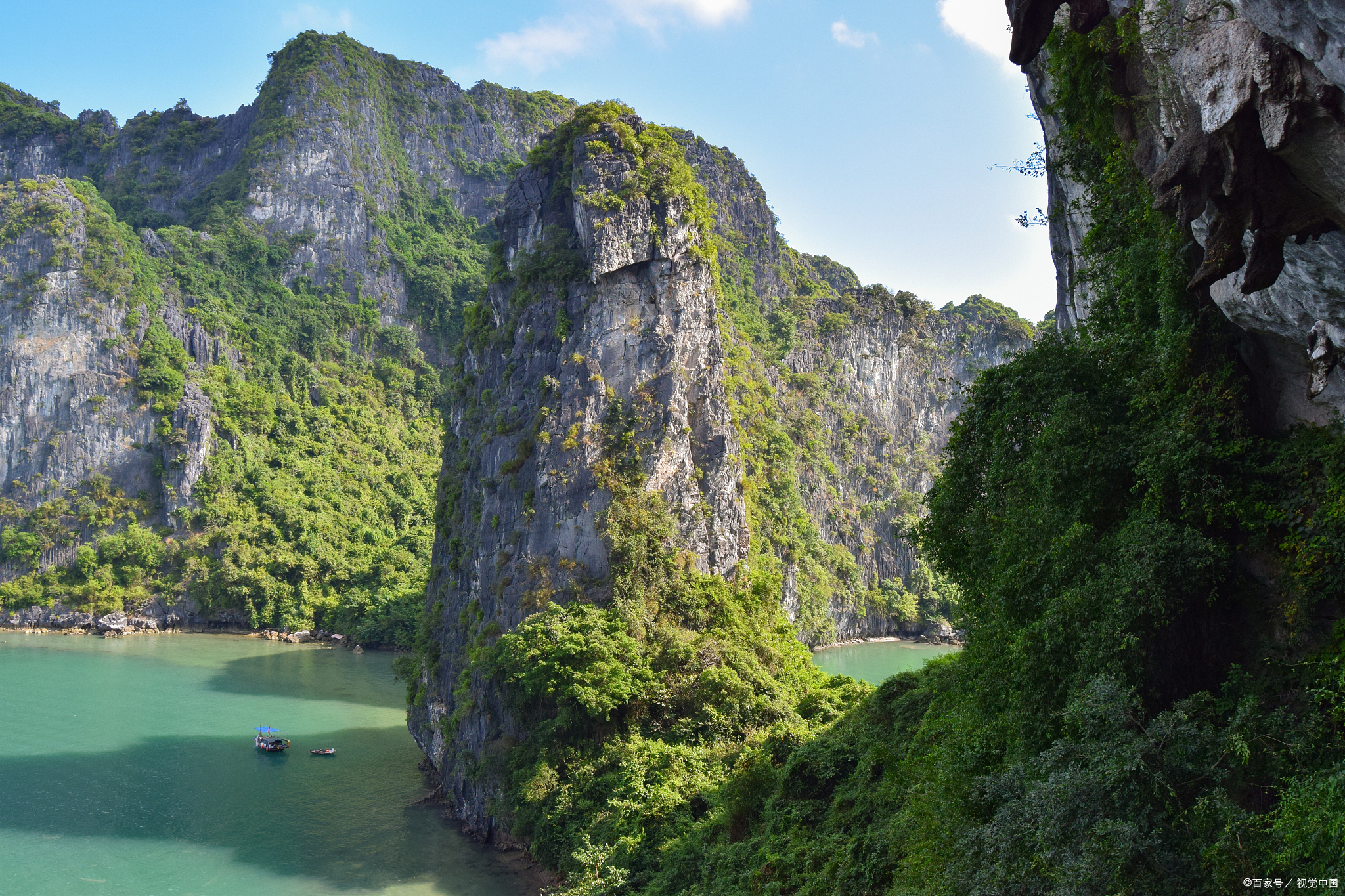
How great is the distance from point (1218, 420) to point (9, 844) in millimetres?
26532

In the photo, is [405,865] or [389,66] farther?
[389,66]

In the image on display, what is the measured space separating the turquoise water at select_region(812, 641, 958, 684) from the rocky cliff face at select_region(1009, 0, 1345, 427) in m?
35.4

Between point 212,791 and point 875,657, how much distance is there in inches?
1422

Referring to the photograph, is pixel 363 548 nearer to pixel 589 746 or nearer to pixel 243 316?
pixel 243 316

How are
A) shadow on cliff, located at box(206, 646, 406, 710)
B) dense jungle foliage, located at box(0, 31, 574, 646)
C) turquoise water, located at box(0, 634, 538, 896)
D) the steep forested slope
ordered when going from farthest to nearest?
the steep forested slope, dense jungle foliage, located at box(0, 31, 574, 646), shadow on cliff, located at box(206, 646, 406, 710), turquoise water, located at box(0, 634, 538, 896)

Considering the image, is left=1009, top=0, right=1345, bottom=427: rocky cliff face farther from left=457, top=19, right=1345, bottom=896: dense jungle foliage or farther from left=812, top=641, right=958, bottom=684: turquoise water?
left=812, top=641, right=958, bottom=684: turquoise water

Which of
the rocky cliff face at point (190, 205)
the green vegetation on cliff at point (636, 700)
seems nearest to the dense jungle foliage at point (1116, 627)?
the green vegetation on cliff at point (636, 700)

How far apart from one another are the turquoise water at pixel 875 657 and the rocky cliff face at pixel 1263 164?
116ft

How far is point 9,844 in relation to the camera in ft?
67.9

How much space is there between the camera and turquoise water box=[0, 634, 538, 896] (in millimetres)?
19438

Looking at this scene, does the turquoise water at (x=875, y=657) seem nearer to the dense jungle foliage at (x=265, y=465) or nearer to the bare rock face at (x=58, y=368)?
the dense jungle foliage at (x=265, y=465)

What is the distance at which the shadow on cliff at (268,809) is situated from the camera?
792 inches

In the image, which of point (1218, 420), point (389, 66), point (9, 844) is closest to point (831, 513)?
point (9, 844)

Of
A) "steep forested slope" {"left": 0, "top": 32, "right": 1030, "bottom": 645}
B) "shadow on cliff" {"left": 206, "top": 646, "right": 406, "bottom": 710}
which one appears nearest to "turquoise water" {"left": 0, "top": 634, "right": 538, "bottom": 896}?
"shadow on cliff" {"left": 206, "top": 646, "right": 406, "bottom": 710}
